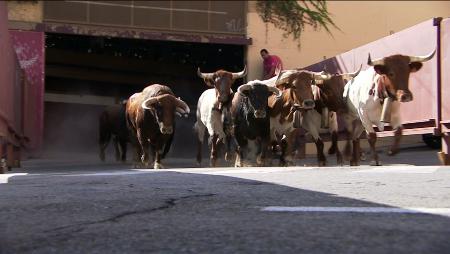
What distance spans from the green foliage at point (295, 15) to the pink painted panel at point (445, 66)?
32.4ft

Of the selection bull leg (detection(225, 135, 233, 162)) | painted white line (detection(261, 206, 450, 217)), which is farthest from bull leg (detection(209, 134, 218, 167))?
painted white line (detection(261, 206, 450, 217))

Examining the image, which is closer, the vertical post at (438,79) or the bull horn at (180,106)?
the vertical post at (438,79)

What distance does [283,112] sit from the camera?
12562 millimetres

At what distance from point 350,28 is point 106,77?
33.5ft

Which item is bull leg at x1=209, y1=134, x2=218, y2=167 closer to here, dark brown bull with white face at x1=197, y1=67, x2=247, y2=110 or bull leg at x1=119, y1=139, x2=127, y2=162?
dark brown bull with white face at x1=197, y1=67, x2=247, y2=110

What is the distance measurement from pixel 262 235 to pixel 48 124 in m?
22.9

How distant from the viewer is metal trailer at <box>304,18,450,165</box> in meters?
10.3

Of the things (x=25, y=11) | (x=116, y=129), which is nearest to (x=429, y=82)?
(x=116, y=129)

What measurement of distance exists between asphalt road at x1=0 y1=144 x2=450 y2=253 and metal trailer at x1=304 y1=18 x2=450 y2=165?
2.89 meters

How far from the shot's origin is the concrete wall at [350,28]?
2009 centimetres

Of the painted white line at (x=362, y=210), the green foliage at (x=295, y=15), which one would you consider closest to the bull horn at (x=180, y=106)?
the green foliage at (x=295, y=15)

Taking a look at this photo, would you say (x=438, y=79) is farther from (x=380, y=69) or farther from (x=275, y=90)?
(x=275, y=90)

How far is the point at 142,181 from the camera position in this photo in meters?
7.52

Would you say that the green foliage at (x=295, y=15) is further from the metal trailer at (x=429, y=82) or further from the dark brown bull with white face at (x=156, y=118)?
the metal trailer at (x=429, y=82)
